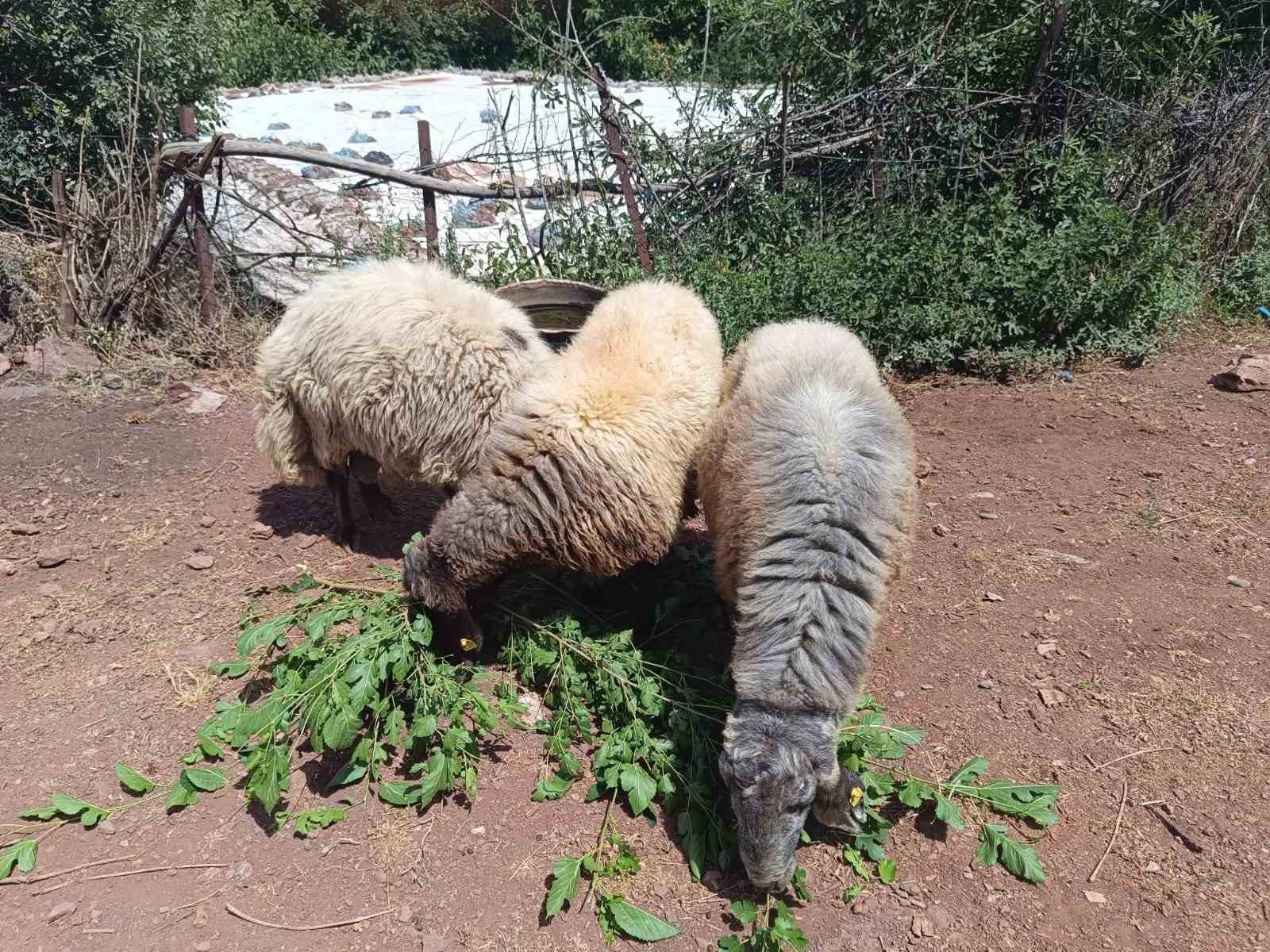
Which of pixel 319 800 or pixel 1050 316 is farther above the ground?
pixel 1050 316

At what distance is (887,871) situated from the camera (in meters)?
3.19

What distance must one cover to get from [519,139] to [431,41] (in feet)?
37.3

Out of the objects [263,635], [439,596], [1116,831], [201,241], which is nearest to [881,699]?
[1116,831]

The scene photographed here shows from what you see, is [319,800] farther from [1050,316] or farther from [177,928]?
[1050,316]

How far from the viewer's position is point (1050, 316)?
7.04 m

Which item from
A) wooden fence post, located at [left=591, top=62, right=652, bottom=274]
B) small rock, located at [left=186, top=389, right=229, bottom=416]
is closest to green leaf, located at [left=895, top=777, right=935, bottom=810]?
wooden fence post, located at [left=591, top=62, right=652, bottom=274]

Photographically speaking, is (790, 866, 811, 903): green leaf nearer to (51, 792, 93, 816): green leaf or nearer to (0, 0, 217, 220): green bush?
(51, 792, 93, 816): green leaf

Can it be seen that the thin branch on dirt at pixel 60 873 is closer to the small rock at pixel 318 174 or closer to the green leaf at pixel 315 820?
the green leaf at pixel 315 820

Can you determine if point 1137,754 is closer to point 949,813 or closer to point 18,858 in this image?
point 949,813

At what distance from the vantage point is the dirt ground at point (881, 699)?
3064 mm

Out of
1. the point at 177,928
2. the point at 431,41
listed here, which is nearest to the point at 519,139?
the point at 177,928

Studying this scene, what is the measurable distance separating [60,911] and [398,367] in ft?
8.79

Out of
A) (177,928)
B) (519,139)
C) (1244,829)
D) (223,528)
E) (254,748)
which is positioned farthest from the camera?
(519,139)

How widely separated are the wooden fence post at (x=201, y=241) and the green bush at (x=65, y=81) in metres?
0.34
